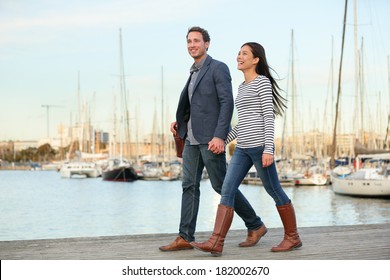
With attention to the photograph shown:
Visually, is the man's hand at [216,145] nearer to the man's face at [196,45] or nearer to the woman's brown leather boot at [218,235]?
the woman's brown leather boot at [218,235]

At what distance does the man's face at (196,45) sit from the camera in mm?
4805

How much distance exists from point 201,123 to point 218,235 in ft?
2.53

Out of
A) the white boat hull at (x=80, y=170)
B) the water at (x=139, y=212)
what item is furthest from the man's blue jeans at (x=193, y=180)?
the white boat hull at (x=80, y=170)

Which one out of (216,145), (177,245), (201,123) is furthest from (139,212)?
(216,145)

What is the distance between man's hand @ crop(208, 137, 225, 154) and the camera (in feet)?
15.3

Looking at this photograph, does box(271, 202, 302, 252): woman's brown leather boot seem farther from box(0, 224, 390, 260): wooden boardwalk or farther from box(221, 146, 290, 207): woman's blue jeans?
box(221, 146, 290, 207): woman's blue jeans

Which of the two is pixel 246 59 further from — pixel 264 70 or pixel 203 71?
pixel 203 71

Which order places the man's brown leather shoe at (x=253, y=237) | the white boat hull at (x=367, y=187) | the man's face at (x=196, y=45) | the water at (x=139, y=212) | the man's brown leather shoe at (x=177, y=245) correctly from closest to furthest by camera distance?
1. the man's face at (x=196, y=45)
2. the man's brown leather shoe at (x=177, y=245)
3. the man's brown leather shoe at (x=253, y=237)
4. the water at (x=139, y=212)
5. the white boat hull at (x=367, y=187)

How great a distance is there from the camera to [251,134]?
4.69 metres

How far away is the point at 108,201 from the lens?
37.3 meters

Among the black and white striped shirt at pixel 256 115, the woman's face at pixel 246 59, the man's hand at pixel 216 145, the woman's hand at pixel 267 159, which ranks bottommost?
the woman's hand at pixel 267 159

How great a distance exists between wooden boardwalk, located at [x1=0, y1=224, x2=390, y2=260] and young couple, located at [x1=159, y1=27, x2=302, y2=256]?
0.47 ft

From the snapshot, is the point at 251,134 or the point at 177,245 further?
the point at 177,245
